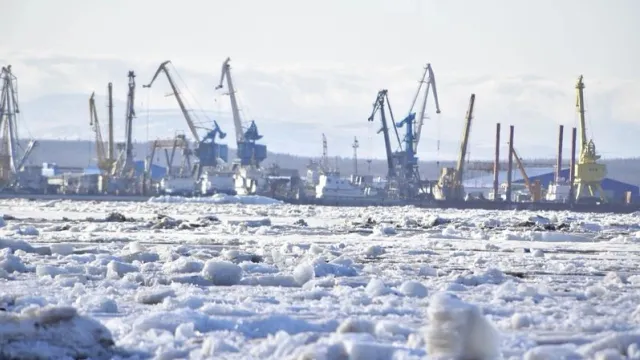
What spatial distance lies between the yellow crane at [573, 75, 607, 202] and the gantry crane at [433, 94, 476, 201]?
10.0 meters

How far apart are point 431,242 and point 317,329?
12768mm

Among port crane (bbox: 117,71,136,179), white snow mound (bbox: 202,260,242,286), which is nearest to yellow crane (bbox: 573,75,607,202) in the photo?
port crane (bbox: 117,71,136,179)

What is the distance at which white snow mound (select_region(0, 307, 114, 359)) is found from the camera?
6.66 metres

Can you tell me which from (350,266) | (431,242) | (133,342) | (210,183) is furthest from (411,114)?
(133,342)

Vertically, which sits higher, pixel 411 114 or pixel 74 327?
pixel 411 114

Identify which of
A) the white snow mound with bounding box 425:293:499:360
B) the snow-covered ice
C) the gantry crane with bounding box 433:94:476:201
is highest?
the gantry crane with bounding box 433:94:476:201

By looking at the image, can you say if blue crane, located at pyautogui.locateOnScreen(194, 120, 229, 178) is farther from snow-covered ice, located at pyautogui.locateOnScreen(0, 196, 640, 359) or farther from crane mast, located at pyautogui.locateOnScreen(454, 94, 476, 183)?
snow-covered ice, located at pyautogui.locateOnScreen(0, 196, 640, 359)

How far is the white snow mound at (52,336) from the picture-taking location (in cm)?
666

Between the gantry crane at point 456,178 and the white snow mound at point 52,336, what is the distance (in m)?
94.5

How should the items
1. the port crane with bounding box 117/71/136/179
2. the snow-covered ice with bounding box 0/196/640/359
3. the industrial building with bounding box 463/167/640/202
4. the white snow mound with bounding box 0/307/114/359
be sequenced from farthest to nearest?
the industrial building with bounding box 463/167/640/202 < the port crane with bounding box 117/71/136/179 < the snow-covered ice with bounding box 0/196/640/359 < the white snow mound with bounding box 0/307/114/359

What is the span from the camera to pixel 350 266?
13461 mm

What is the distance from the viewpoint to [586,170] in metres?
93.0

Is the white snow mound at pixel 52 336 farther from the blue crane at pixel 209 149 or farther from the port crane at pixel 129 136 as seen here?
the port crane at pixel 129 136

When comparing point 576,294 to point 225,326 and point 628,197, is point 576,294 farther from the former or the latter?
point 628,197
